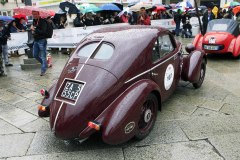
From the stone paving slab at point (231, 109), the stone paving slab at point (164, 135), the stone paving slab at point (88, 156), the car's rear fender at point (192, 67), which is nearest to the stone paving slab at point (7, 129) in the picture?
the stone paving slab at point (88, 156)

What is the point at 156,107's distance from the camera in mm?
4180

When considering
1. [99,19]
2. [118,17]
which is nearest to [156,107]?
[99,19]

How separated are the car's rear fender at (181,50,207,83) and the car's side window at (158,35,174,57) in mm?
627

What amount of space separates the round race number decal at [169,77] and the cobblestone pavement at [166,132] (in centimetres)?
50

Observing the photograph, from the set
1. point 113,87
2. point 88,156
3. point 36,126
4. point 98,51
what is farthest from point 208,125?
point 36,126

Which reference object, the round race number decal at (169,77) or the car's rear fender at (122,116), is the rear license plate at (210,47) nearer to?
the round race number decal at (169,77)

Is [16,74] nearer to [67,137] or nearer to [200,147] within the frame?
[67,137]

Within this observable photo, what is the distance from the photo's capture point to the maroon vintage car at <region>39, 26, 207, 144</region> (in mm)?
3344

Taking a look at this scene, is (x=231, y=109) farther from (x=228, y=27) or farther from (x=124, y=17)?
(x=124, y=17)

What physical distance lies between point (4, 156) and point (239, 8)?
11591 mm

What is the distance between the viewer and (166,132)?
4.07 metres

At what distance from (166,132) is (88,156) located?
1.29 meters

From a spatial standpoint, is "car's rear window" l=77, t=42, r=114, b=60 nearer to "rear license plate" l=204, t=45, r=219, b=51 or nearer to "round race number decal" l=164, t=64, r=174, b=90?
"round race number decal" l=164, t=64, r=174, b=90

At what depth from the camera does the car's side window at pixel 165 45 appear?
466cm
